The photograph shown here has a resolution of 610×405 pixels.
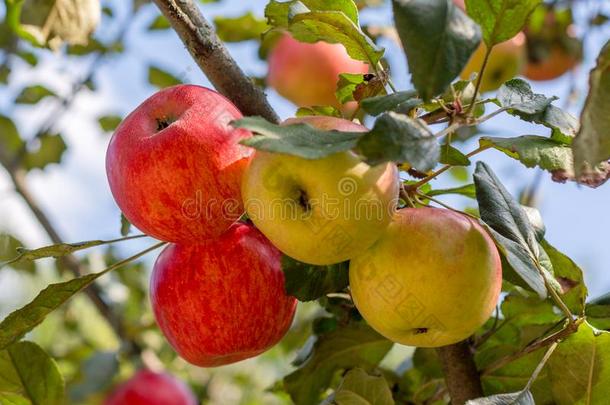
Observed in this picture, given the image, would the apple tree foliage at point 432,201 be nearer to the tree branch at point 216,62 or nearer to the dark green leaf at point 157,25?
the tree branch at point 216,62

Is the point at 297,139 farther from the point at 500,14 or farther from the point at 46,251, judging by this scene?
the point at 46,251

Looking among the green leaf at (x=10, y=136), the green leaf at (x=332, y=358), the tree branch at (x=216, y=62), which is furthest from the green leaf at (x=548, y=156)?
the green leaf at (x=10, y=136)

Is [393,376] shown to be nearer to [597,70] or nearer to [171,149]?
[171,149]

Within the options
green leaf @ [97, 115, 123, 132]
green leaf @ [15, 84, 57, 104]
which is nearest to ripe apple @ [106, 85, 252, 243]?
green leaf @ [15, 84, 57, 104]

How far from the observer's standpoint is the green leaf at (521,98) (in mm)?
921

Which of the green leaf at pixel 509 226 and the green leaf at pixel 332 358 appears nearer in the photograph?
the green leaf at pixel 509 226

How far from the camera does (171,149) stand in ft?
3.16

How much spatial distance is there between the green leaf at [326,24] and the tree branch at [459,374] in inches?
15.4

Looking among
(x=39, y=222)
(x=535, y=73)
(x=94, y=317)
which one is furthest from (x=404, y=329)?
(x=94, y=317)

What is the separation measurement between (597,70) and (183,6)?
538mm

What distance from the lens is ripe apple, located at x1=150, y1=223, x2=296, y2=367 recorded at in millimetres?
1091

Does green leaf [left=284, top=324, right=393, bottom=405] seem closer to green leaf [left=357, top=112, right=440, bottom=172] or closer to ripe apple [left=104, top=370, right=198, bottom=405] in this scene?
green leaf [left=357, top=112, right=440, bottom=172]

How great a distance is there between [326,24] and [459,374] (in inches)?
18.9

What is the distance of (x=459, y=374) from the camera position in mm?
1043
